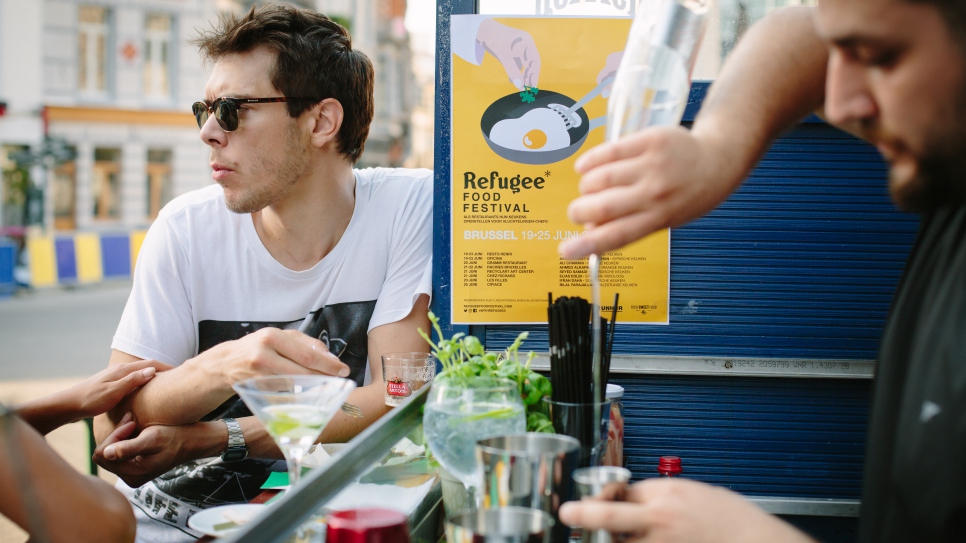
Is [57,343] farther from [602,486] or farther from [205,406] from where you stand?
[602,486]

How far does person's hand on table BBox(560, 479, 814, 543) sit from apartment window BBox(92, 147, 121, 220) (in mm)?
22904

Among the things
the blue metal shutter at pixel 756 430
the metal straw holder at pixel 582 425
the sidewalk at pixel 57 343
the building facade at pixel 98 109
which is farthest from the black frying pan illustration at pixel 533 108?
the building facade at pixel 98 109

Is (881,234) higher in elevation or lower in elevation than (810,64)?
lower

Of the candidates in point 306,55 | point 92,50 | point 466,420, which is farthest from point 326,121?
point 92,50

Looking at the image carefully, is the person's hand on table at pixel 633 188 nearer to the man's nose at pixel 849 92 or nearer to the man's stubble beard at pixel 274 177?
the man's nose at pixel 849 92

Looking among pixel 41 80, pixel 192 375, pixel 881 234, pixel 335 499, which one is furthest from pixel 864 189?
pixel 41 80

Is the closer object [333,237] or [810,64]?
[810,64]

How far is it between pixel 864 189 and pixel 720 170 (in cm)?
115

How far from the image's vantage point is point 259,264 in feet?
9.30

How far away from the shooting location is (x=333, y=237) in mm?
2945

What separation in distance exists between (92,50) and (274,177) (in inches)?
830

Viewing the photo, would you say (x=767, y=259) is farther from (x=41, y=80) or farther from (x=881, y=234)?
(x=41, y=80)

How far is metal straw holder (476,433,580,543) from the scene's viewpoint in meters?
1.14

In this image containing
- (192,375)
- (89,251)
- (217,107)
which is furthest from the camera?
(89,251)
